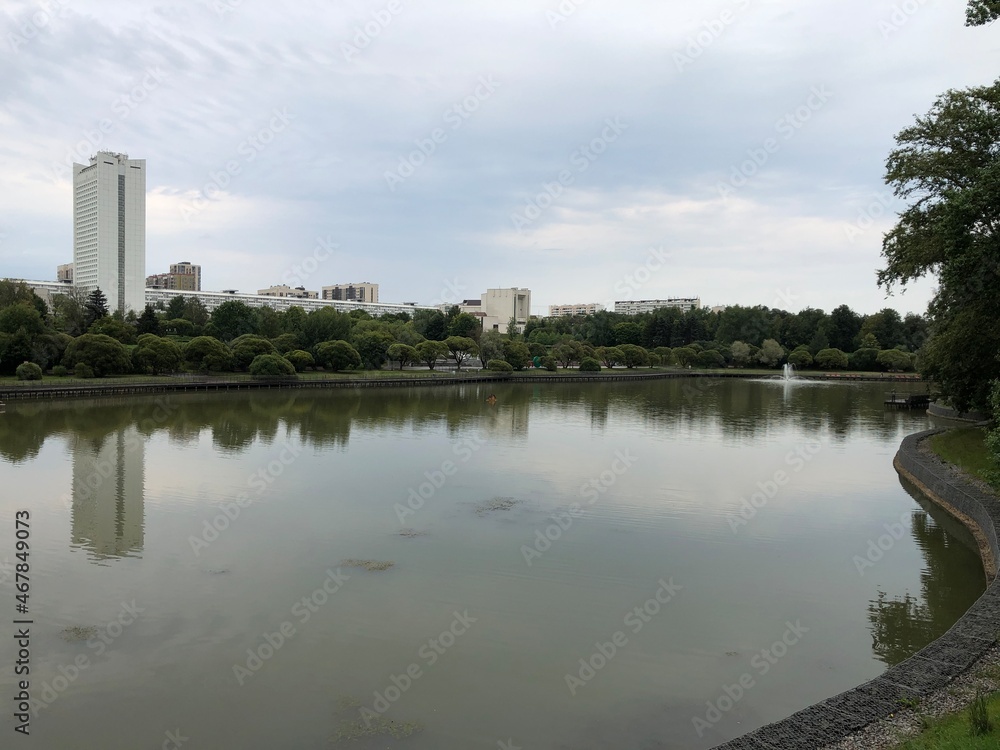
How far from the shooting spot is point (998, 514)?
43.6 ft

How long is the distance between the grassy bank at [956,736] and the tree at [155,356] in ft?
157

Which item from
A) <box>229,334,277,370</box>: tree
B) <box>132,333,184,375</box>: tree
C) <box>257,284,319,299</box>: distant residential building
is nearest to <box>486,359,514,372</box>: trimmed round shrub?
<box>229,334,277,370</box>: tree

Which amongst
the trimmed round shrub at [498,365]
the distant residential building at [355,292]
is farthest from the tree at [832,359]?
the distant residential building at [355,292]

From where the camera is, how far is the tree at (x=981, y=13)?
41.9 feet

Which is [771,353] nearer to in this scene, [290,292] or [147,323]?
[147,323]

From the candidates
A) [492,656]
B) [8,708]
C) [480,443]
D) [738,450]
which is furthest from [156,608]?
[738,450]

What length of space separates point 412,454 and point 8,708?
1548cm

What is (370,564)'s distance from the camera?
1148cm

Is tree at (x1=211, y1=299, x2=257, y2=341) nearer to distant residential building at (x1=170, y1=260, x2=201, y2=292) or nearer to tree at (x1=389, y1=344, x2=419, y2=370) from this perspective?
tree at (x1=389, y1=344, x2=419, y2=370)

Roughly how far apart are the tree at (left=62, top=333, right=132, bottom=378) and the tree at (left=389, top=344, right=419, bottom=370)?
21.8 m

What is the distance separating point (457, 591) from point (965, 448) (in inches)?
Answer: 692

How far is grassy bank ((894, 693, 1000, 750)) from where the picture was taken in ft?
17.0

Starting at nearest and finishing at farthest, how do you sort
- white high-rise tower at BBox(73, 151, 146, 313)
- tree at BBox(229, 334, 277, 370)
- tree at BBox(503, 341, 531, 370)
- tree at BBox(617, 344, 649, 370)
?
tree at BBox(229, 334, 277, 370)
tree at BBox(503, 341, 531, 370)
tree at BBox(617, 344, 649, 370)
white high-rise tower at BBox(73, 151, 146, 313)

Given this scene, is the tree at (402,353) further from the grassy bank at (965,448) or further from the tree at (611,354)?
the grassy bank at (965,448)
